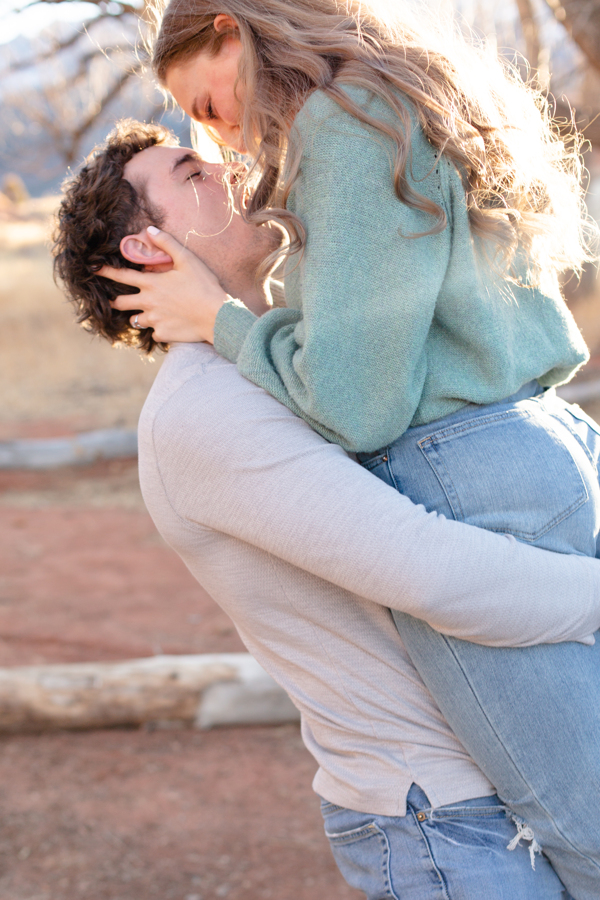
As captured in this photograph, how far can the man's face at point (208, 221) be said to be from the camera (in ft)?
5.68

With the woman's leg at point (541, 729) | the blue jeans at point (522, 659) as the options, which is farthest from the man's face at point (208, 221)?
the woman's leg at point (541, 729)

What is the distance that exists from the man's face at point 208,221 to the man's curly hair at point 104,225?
0.03 m

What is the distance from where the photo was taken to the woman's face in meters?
1.54

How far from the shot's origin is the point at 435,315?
138 cm

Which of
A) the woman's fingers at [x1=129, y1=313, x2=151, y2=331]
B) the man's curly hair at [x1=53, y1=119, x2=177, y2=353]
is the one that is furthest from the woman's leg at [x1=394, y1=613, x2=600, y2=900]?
the man's curly hair at [x1=53, y1=119, x2=177, y2=353]

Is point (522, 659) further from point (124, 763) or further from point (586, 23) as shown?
point (586, 23)

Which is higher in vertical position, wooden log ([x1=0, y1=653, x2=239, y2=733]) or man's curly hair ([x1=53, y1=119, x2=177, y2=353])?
man's curly hair ([x1=53, y1=119, x2=177, y2=353])

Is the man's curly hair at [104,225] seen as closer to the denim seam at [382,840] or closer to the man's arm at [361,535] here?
the man's arm at [361,535]

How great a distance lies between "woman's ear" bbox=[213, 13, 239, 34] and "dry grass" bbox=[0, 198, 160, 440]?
788 cm

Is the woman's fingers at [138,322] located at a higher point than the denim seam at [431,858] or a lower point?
higher

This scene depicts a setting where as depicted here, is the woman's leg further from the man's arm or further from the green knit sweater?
the green knit sweater

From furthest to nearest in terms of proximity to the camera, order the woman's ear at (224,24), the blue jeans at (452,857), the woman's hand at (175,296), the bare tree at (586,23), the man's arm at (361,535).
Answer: the bare tree at (586,23), the woman's hand at (175,296), the woman's ear at (224,24), the blue jeans at (452,857), the man's arm at (361,535)

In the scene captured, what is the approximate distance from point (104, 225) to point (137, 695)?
271cm

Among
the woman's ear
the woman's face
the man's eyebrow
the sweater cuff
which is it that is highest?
the woman's ear
